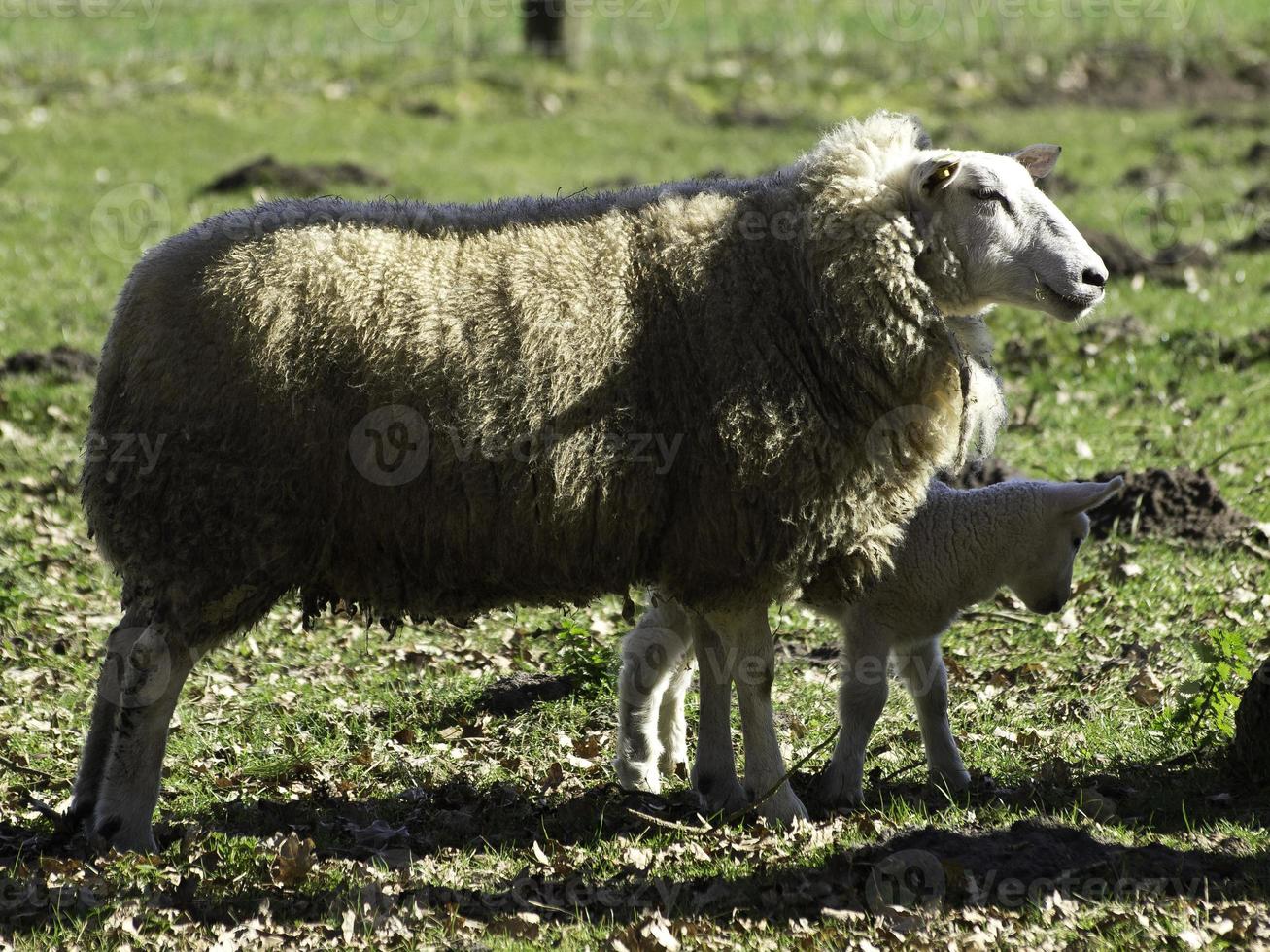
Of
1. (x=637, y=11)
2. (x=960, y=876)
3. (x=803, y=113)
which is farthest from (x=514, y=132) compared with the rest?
(x=960, y=876)

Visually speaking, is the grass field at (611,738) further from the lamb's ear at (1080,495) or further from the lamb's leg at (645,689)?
the lamb's ear at (1080,495)

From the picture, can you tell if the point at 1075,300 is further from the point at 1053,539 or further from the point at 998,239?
the point at 1053,539

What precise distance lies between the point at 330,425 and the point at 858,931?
2.32 meters

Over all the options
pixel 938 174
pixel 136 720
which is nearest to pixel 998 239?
pixel 938 174

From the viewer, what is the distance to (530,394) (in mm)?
5105

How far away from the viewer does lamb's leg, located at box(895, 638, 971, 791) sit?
5.70m

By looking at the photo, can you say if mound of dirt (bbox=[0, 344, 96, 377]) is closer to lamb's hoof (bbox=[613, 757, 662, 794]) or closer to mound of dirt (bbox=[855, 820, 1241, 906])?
lamb's hoof (bbox=[613, 757, 662, 794])

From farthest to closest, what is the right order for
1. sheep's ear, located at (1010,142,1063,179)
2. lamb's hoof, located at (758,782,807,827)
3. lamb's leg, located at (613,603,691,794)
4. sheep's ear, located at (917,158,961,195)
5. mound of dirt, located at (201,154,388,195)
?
mound of dirt, located at (201,154,388,195) → lamb's leg, located at (613,603,691,794) → sheep's ear, located at (1010,142,1063,179) → lamb's hoof, located at (758,782,807,827) → sheep's ear, located at (917,158,961,195)

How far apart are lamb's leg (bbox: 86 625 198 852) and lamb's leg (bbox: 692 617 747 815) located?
1819 millimetres

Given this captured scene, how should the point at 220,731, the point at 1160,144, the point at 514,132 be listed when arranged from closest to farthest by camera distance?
the point at 220,731 → the point at 1160,144 → the point at 514,132

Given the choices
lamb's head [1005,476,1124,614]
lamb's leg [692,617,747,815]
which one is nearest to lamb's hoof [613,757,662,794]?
lamb's leg [692,617,747,815]

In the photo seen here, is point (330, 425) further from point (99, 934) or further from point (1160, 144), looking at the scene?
point (1160, 144)

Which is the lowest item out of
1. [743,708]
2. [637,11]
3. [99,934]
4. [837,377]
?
[99,934]

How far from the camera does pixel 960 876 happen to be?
4738 mm
